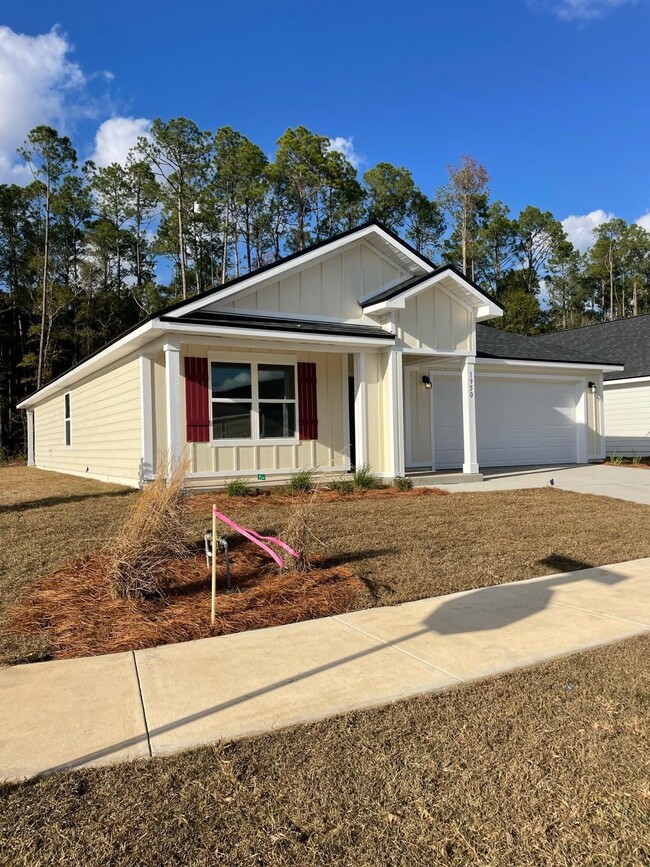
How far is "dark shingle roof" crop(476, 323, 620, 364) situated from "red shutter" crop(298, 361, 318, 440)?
4535 mm

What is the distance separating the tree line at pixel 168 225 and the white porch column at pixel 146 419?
878 inches

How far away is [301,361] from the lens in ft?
41.1

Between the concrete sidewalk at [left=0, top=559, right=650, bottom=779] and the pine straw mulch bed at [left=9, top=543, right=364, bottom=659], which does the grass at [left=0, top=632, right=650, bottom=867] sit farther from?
the pine straw mulch bed at [left=9, top=543, right=364, bottom=659]

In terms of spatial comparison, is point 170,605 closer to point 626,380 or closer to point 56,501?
point 56,501

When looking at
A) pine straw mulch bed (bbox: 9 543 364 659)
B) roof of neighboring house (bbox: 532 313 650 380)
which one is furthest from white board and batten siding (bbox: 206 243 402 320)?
roof of neighboring house (bbox: 532 313 650 380)

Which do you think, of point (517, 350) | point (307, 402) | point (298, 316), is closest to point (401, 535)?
point (307, 402)

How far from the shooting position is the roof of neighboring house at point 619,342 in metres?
20.6

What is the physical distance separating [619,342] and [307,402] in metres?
15.8

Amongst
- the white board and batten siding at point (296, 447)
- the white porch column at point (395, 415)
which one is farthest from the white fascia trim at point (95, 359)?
the white porch column at point (395, 415)

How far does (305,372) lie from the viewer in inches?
494

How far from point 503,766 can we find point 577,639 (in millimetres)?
1946

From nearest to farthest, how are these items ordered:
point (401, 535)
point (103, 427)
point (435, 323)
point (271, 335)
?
point (401, 535) → point (271, 335) → point (435, 323) → point (103, 427)

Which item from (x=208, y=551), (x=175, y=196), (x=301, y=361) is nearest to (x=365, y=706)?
(x=208, y=551)

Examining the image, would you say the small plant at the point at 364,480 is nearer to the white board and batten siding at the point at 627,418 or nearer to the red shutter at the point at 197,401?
the red shutter at the point at 197,401
